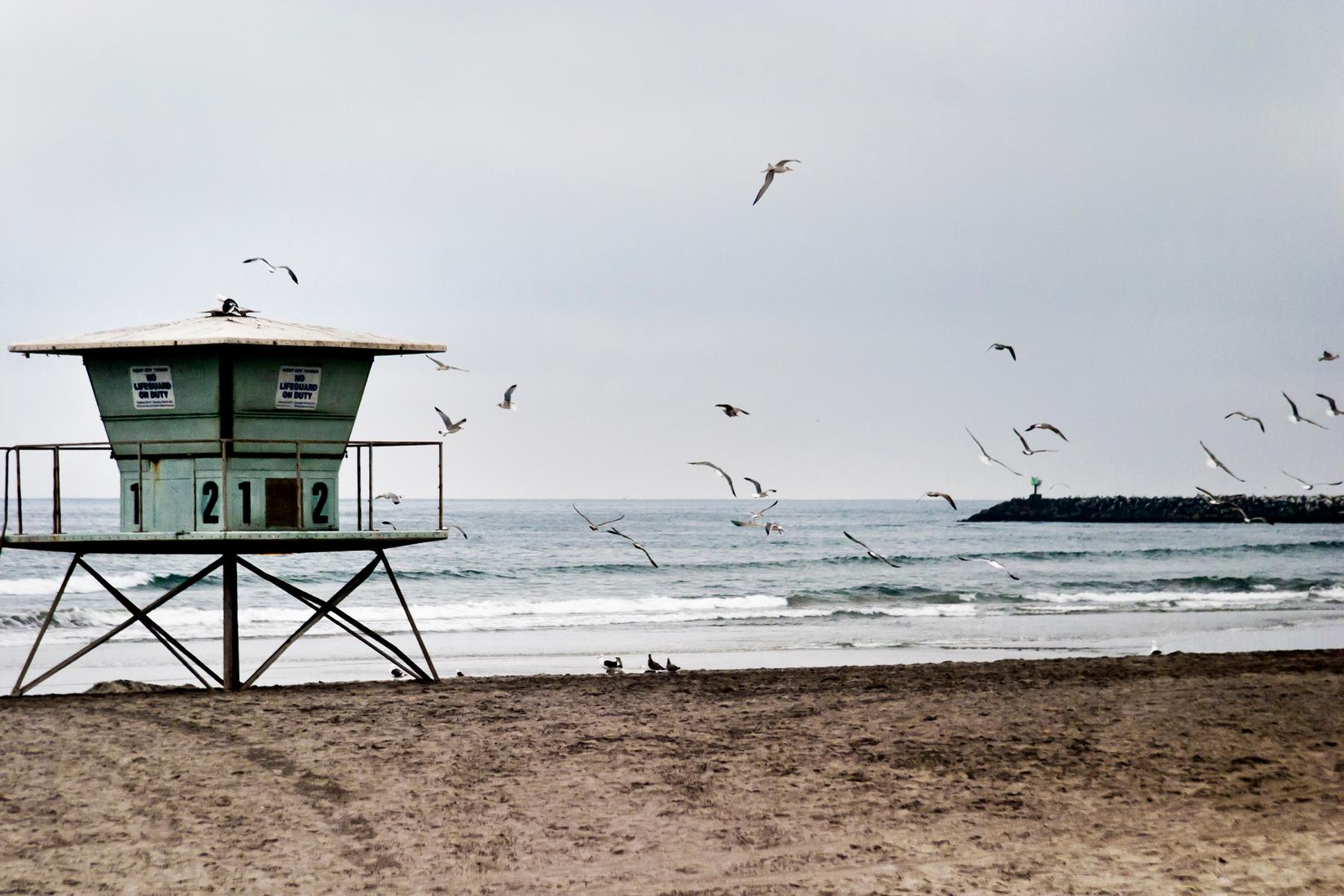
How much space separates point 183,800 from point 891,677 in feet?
28.9

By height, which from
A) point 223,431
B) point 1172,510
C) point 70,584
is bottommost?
point 70,584

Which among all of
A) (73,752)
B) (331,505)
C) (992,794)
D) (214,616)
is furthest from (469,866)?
(214,616)

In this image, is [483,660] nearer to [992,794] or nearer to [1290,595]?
[992,794]

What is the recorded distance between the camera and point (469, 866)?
796cm

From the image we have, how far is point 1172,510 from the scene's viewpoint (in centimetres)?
10331

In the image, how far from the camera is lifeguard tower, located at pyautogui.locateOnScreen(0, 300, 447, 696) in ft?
45.8

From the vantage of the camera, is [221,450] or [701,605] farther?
[701,605]

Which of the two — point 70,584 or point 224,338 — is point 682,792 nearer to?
point 224,338

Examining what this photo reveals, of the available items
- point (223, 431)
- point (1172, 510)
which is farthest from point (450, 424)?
point (1172, 510)

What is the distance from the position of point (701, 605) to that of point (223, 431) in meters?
22.4

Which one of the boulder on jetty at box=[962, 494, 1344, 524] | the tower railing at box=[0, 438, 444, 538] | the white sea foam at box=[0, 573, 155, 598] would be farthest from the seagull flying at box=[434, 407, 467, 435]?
the boulder on jetty at box=[962, 494, 1344, 524]

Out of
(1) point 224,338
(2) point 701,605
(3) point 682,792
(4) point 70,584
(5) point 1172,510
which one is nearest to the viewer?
(3) point 682,792

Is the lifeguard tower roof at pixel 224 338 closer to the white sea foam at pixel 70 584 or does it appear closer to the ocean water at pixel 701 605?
the ocean water at pixel 701 605

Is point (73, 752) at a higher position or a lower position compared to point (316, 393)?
lower
